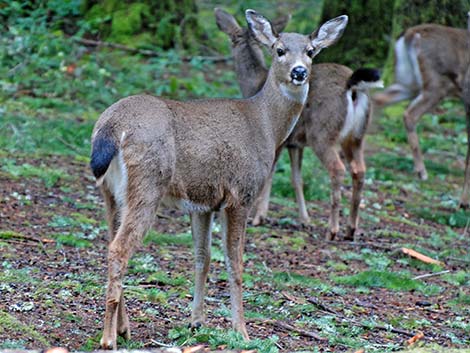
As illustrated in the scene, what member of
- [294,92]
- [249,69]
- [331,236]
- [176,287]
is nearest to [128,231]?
[176,287]

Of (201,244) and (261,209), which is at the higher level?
(201,244)

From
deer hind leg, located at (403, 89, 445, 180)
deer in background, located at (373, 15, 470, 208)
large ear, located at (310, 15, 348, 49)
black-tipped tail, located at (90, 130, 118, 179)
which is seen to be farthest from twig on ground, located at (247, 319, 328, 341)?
deer in background, located at (373, 15, 470, 208)

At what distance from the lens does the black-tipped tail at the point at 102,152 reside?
5.10 metres

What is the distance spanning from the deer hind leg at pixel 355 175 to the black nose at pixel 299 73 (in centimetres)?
309

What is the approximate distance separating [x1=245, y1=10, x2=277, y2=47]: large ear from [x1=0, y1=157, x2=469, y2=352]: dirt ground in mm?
1876

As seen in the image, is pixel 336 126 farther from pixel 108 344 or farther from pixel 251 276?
pixel 108 344

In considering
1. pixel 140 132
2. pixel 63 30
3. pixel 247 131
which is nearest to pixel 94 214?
pixel 247 131

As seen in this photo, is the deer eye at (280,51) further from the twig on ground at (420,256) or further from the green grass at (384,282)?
the twig on ground at (420,256)

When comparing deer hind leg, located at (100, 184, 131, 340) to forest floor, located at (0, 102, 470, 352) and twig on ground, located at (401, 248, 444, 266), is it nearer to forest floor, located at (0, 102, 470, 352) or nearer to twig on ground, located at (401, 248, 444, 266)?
forest floor, located at (0, 102, 470, 352)

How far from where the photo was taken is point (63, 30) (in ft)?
49.4

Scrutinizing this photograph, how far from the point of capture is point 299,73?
6461 mm

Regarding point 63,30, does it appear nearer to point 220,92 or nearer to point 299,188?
point 220,92

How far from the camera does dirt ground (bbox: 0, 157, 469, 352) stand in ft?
19.2

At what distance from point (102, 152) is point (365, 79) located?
14.5 ft
